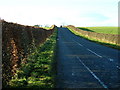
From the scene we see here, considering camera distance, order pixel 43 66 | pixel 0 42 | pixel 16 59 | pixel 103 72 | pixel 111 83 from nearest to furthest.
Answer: pixel 0 42
pixel 111 83
pixel 16 59
pixel 103 72
pixel 43 66

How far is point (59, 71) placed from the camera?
1088cm

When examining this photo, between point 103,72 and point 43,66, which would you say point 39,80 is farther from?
point 103,72

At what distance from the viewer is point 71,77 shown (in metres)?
9.69

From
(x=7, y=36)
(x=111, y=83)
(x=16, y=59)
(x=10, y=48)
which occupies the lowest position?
(x=111, y=83)

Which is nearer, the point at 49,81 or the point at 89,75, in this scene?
the point at 49,81

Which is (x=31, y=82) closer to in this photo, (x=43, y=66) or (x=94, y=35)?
(x=43, y=66)

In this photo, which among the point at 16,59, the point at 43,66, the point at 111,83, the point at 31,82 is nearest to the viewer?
the point at 31,82

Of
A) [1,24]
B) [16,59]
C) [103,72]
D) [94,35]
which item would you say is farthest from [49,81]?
[94,35]

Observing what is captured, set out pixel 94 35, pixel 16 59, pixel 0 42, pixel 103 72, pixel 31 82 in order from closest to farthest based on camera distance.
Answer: pixel 0 42
pixel 31 82
pixel 16 59
pixel 103 72
pixel 94 35

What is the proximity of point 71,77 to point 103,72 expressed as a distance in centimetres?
206

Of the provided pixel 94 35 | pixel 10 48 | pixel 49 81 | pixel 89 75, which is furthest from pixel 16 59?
pixel 94 35

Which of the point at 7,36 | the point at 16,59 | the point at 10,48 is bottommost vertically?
the point at 16,59

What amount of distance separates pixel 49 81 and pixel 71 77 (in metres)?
1.76

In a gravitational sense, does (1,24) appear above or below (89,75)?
above
